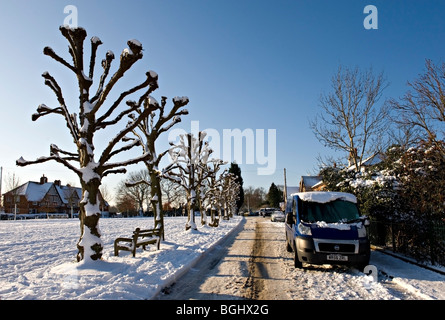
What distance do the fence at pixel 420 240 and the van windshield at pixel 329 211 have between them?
1.80 metres

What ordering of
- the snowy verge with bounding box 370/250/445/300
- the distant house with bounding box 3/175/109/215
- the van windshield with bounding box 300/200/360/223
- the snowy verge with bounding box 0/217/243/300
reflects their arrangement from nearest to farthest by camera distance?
the snowy verge with bounding box 0/217/243/300
the snowy verge with bounding box 370/250/445/300
the van windshield with bounding box 300/200/360/223
the distant house with bounding box 3/175/109/215

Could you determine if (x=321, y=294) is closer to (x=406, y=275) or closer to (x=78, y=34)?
(x=406, y=275)

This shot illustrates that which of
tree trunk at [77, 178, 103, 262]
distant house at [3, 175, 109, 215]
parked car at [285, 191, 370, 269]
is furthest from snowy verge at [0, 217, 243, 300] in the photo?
distant house at [3, 175, 109, 215]

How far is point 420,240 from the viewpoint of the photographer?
9.17m

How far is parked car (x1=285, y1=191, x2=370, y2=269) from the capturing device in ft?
26.6

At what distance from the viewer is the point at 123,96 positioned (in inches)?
340

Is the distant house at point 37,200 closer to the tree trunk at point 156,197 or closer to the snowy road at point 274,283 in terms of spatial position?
the tree trunk at point 156,197

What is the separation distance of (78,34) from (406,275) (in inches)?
389

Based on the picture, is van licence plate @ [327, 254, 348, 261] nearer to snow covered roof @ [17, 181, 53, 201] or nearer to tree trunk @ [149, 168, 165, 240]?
tree trunk @ [149, 168, 165, 240]

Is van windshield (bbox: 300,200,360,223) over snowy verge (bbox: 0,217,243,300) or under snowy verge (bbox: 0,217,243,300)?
over

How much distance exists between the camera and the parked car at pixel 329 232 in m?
8.10

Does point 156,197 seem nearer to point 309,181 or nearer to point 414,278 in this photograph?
point 414,278

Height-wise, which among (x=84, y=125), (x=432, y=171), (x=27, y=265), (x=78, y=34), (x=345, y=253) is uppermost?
(x=78, y=34)
